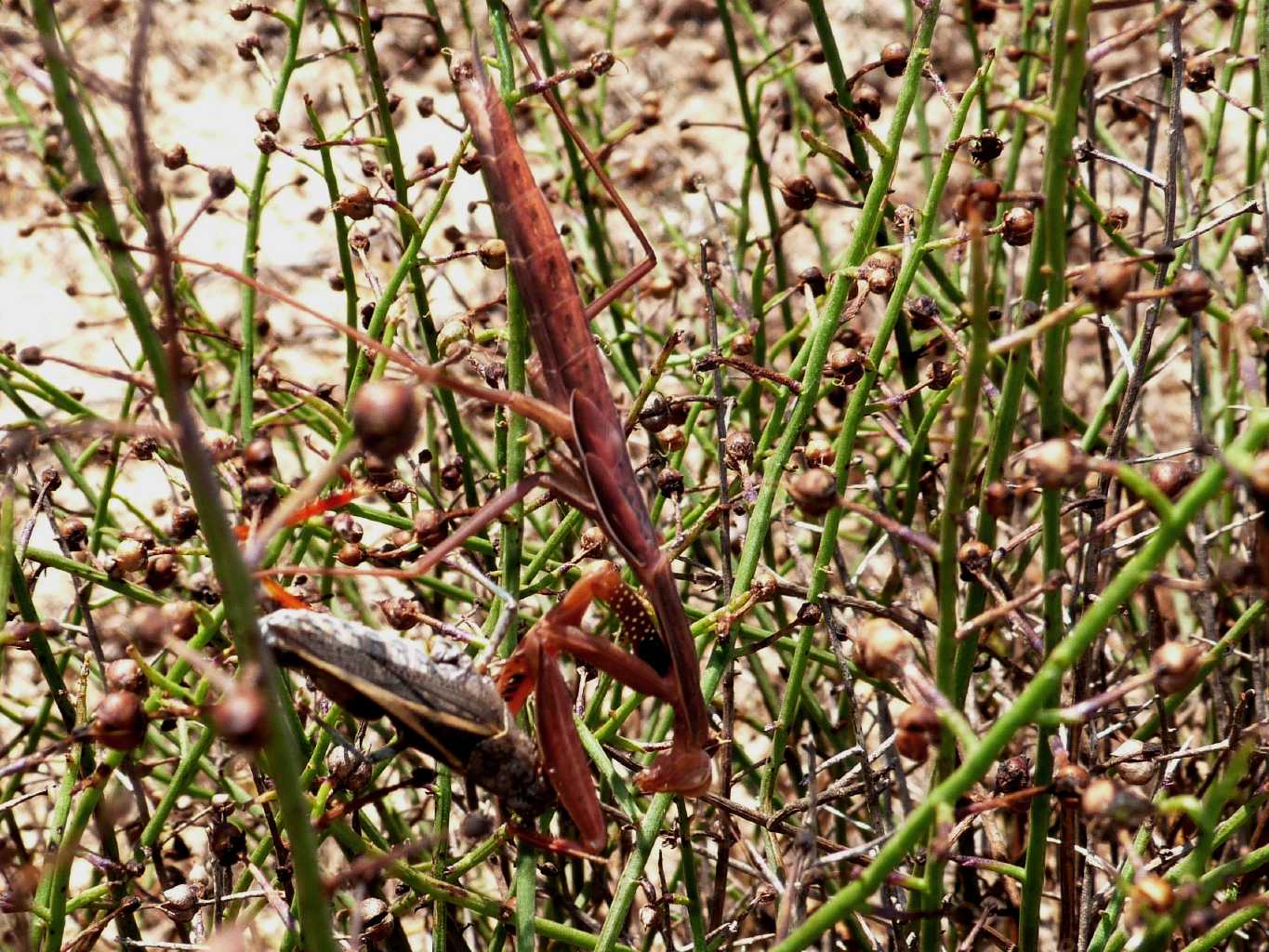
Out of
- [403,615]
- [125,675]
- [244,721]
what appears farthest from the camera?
[403,615]

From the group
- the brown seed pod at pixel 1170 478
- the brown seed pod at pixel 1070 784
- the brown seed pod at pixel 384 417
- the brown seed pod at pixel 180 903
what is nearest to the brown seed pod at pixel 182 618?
the brown seed pod at pixel 180 903

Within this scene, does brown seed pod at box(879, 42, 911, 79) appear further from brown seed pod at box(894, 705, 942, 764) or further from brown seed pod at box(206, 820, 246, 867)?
brown seed pod at box(206, 820, 246, 867)

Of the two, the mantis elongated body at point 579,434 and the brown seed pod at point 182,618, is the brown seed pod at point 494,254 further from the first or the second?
the brown seed pod at point 182,618

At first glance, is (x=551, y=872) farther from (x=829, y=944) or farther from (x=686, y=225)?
(x=686, y=225)

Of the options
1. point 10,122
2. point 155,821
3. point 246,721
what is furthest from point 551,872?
point 10,122

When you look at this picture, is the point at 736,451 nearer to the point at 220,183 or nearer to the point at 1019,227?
the point at 1019,227

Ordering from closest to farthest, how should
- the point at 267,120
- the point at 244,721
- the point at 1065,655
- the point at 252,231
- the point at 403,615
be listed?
the point at 244,721 → the point at 1065,655 → the point at 403,615 → the point at 267,120 → the point at 252,231

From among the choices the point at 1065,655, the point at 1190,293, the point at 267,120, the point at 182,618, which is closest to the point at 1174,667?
the point at 1065,655
